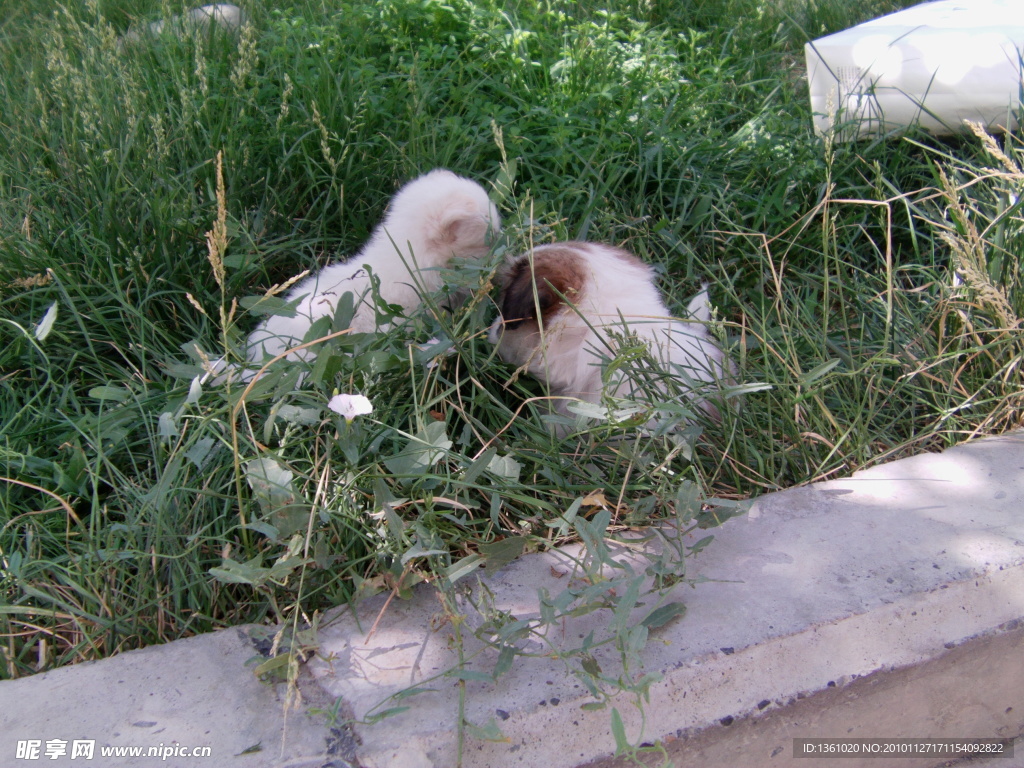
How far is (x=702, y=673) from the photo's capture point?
1.54m

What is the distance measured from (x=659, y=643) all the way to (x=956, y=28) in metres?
2.93

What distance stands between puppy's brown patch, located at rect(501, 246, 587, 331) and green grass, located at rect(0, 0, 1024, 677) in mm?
115

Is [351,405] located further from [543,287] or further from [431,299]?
[543,287]

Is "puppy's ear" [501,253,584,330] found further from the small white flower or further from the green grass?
the small white flower

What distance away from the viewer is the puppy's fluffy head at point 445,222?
2512 millimetres

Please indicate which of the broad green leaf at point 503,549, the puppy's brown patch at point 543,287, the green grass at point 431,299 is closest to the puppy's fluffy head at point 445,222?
the green grass at point 431,299

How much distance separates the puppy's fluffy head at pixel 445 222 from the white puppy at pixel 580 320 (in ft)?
0.60

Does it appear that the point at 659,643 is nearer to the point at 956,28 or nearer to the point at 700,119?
the point at 700,119

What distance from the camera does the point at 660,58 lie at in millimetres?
3680

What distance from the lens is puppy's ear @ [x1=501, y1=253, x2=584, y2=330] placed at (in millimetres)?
2264

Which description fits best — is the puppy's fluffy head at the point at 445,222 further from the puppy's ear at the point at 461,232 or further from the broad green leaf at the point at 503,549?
the broad green leaf at the point at 503,549

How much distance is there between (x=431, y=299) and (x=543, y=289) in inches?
12.5

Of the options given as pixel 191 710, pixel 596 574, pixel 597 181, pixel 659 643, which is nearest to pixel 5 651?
pixel 191 710

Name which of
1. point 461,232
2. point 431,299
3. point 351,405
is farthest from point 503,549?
point 461,232
